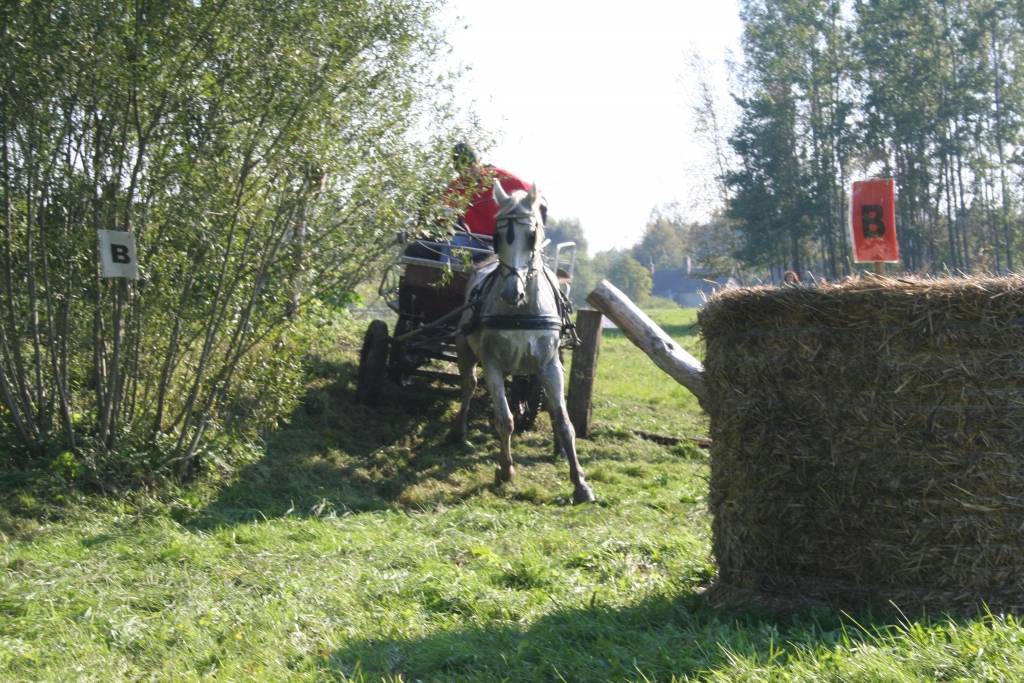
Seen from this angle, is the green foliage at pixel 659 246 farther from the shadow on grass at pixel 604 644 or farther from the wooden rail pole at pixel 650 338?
the shadow on grass at pixel 604 644

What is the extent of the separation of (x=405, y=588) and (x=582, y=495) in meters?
3.28

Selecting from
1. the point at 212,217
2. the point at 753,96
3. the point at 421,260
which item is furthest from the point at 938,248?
the point at 212,217

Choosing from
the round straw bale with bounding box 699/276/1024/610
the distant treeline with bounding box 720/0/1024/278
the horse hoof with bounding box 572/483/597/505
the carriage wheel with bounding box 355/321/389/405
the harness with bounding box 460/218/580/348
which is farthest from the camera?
the distant treeline with bounding box 720/0/1024/278

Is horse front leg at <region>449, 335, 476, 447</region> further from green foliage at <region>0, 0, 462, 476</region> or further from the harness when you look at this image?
green foliage at <region>0, 0, 462, 476</region>

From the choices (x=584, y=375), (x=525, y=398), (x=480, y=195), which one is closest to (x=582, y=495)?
(x=525, y=398)

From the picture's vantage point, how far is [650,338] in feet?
26.0

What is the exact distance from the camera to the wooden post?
1166cm

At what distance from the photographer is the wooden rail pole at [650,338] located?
7605mm

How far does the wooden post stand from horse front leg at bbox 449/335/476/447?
1379 mm

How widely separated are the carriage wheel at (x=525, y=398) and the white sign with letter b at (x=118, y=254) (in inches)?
184

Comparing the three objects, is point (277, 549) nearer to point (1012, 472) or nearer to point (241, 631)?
point (241, 631)

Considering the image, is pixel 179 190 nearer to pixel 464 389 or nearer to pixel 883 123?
pixel 464 389

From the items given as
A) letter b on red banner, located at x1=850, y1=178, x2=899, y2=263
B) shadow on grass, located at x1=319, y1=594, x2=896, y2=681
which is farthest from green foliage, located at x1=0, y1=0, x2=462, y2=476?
shadow on grass, located at x1=319, y1=594, x2=896, y2=681

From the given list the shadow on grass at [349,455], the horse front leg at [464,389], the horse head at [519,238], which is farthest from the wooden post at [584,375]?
the horse head at [519,238]
